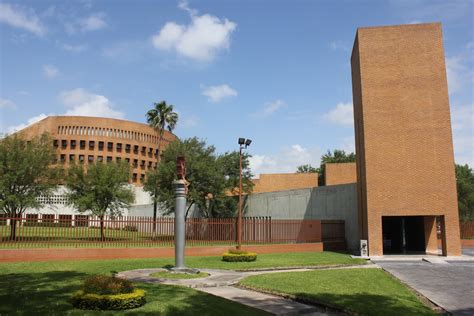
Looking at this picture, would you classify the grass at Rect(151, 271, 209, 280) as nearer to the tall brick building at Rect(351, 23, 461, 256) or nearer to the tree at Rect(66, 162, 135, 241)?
the tall brick building at Rect(351, 23, 461, 256)

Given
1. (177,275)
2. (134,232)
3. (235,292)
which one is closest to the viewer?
(235,292)

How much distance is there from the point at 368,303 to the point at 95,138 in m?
76.5

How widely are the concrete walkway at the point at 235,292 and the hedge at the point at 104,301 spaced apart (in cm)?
312

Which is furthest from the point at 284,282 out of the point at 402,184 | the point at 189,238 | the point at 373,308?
the point at 402,184

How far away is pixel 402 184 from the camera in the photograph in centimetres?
2564

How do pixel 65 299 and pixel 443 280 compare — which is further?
pixel 443 280

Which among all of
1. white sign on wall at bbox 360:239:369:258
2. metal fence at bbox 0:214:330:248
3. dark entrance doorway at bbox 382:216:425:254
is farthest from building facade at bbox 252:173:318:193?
white sign on wall at bbox 360:239:369:258

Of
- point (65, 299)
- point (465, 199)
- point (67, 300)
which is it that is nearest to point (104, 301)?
point (67, 300)

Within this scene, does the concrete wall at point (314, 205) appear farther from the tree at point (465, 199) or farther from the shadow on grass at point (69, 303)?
the tree at point (465, 199)

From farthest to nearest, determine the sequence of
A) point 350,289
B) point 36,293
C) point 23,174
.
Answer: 1. point 23,174
2. point 350,289
3. point 36,293

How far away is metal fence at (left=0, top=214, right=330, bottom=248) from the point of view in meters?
21.2

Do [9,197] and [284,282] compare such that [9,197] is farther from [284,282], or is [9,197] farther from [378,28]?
[378,28]

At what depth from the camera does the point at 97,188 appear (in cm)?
3128

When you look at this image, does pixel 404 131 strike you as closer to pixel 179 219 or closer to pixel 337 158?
pixel 179 219
